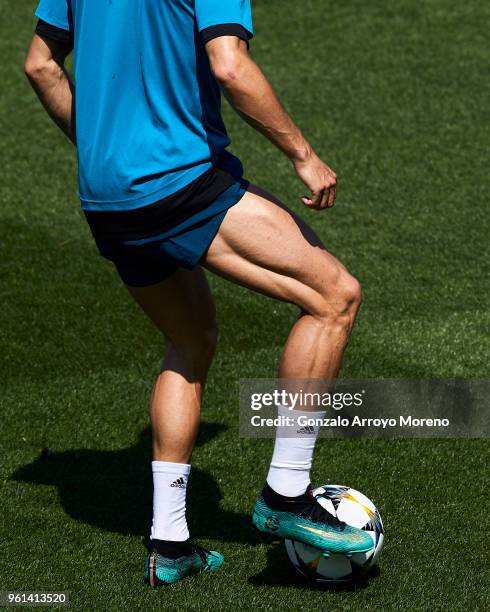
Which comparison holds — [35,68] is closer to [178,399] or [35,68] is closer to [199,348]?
[199,348]

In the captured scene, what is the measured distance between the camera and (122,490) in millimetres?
5051

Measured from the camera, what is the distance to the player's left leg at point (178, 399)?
437 centimetres

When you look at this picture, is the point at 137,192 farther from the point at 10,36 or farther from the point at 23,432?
the point at 10,36

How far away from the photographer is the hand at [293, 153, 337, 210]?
3.96m

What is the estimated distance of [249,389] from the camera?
5898mm

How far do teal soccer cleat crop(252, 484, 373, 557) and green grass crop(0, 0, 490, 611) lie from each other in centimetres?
17

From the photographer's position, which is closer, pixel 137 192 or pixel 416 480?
pixel 137 192

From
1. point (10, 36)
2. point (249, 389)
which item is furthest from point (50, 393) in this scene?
point (10, 36)

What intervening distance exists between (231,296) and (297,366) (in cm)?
278

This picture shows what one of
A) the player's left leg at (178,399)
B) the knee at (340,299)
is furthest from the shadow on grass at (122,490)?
the knee at (340,299)

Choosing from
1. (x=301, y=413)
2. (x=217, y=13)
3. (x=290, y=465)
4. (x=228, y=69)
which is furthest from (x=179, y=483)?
(x=217, y=13)

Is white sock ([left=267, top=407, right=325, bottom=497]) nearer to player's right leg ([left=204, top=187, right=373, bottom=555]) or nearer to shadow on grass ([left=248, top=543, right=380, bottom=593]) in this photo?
player's right leg ([left=204, top=187, right=373, bottom=555])

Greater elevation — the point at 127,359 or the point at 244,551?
the point at 244,551

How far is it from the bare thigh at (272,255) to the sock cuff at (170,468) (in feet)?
2.42
